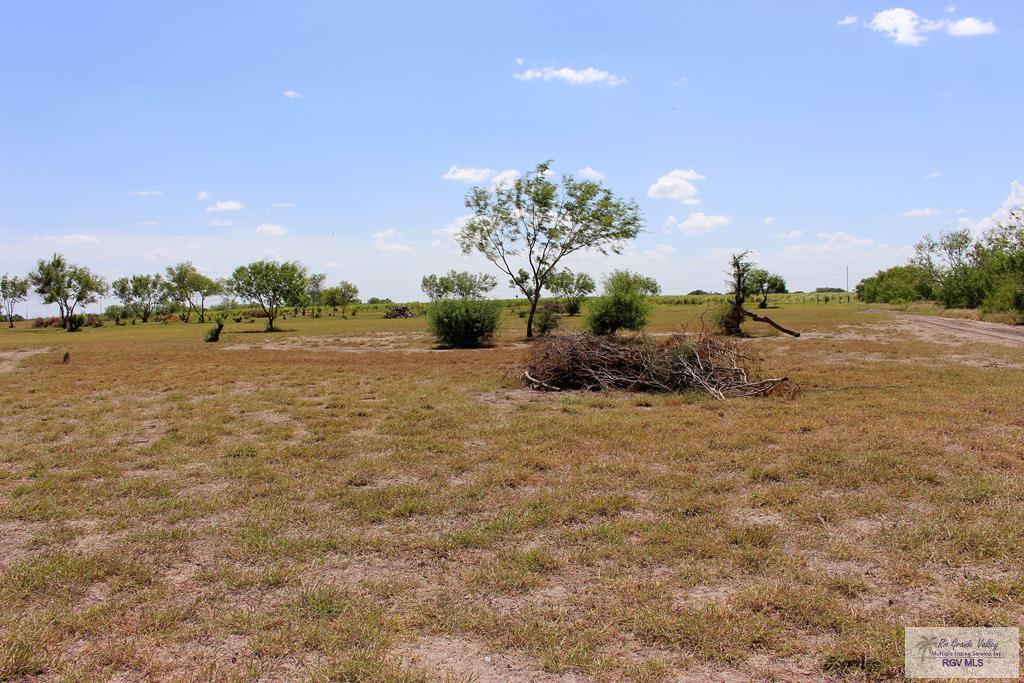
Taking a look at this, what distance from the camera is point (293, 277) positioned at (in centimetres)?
4122

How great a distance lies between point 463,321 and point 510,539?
1921cm

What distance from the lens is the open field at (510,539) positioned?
277 cm

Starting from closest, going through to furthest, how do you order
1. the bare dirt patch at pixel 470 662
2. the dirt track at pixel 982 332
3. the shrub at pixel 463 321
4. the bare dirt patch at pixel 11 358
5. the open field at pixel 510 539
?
the bare dirt patch at pixel 470 662 → the open field at pixel 510 539 → the bare dirt patch at pixel 11 358 → the dirt track at pixel 982 332 → the shrub at pixel 463 321

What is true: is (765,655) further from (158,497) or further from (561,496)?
(158,497)

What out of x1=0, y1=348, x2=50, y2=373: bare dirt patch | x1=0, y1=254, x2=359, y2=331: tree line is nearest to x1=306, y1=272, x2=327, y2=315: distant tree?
x1=0, y1=254, x2=359, y2=331: tree line

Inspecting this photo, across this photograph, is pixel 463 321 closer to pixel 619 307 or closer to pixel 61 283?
pixel 619 307

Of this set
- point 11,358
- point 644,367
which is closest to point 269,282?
point 11,358

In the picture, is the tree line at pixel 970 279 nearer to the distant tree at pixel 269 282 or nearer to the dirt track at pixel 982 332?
the dirt track at pixel 982 332

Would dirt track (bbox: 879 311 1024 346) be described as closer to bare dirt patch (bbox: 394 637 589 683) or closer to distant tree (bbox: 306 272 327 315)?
bare dirt patch (bbox: 394 637 589 683)

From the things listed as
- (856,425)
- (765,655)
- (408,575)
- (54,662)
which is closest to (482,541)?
(408,575)

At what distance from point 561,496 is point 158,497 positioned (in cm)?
353

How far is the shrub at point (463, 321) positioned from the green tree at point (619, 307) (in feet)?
13.7

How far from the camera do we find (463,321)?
23078mm

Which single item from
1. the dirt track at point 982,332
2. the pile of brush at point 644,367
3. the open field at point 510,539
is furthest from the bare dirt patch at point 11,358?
the dirt track at point 982,332
